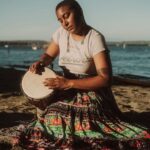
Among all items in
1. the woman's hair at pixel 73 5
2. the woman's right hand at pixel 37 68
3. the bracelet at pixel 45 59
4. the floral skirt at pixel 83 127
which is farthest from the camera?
the bracelet at pixel 45 59

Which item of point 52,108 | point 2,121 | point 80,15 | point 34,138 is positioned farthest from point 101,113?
point 2,121

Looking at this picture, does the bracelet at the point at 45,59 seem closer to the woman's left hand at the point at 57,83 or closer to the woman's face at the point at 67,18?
the woman's left hand at the point at 57,83

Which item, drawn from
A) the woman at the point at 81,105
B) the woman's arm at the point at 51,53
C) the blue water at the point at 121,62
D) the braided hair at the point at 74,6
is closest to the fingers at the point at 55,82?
the woman at the point at 81,105

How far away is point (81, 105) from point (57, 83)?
1.27 ft

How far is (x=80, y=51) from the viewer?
12.4 ft

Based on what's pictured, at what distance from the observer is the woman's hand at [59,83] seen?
3551mm

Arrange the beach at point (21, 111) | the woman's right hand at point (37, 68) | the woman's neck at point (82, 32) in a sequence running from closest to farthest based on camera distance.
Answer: the woman's neck at point (82, 32), the woman's right hand at point (37, 68), the beach at point (21, 111)

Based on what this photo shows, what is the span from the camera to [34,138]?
371cm

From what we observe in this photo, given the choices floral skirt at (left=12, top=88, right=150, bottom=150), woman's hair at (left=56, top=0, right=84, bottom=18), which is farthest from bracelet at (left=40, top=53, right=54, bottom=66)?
woman's hair at (left=56, top=0, right=84, bottom=18)

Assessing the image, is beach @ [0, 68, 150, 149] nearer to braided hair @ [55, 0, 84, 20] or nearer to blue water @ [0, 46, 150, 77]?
braided hair @ [55, 0, 84, 20]

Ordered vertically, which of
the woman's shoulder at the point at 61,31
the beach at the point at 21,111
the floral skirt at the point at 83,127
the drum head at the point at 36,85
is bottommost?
the beach at the point at 21,111

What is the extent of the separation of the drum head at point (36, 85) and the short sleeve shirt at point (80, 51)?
222 millimetres

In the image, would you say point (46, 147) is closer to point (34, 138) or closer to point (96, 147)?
point (34, 138)

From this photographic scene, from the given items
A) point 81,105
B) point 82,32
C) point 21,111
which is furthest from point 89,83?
point 21,111
